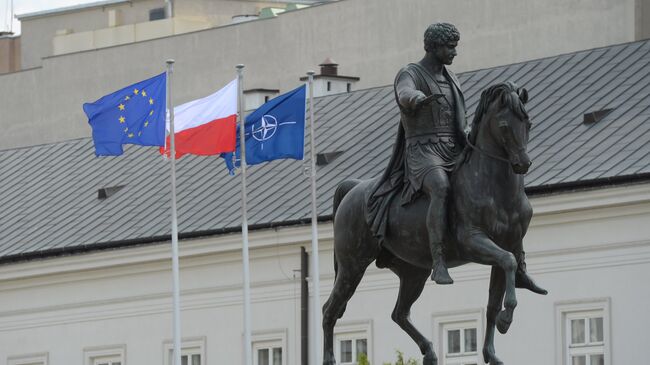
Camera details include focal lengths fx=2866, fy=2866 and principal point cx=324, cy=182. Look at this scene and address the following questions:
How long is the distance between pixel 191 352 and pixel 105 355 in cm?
221

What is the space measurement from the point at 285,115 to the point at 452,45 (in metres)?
20.7

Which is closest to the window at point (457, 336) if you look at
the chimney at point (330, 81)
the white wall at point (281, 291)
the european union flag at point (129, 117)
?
the white wall at point (281, 291)

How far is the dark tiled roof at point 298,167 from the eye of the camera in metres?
47.1

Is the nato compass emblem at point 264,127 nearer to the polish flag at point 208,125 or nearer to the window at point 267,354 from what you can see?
the polish flag at point 208,125

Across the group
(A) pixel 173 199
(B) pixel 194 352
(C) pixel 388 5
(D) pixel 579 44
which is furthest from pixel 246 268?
(C) pixel 388 5

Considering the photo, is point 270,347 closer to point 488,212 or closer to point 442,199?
point 442,199

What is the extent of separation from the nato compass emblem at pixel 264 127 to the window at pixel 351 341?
8.83 m

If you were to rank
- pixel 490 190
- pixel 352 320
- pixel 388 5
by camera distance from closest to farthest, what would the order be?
pixel 490 190
pixel 352 320
pixel 388 5

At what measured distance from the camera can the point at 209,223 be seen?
5334 cm

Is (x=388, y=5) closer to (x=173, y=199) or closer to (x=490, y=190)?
(x=173, y=199)

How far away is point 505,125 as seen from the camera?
21.6 metres

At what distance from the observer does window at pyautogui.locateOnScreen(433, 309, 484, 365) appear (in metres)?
49.6

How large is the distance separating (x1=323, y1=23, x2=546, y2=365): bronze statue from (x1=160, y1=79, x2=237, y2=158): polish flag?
19122 mm

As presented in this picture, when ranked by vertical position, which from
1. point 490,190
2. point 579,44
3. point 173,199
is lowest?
point 490,190
